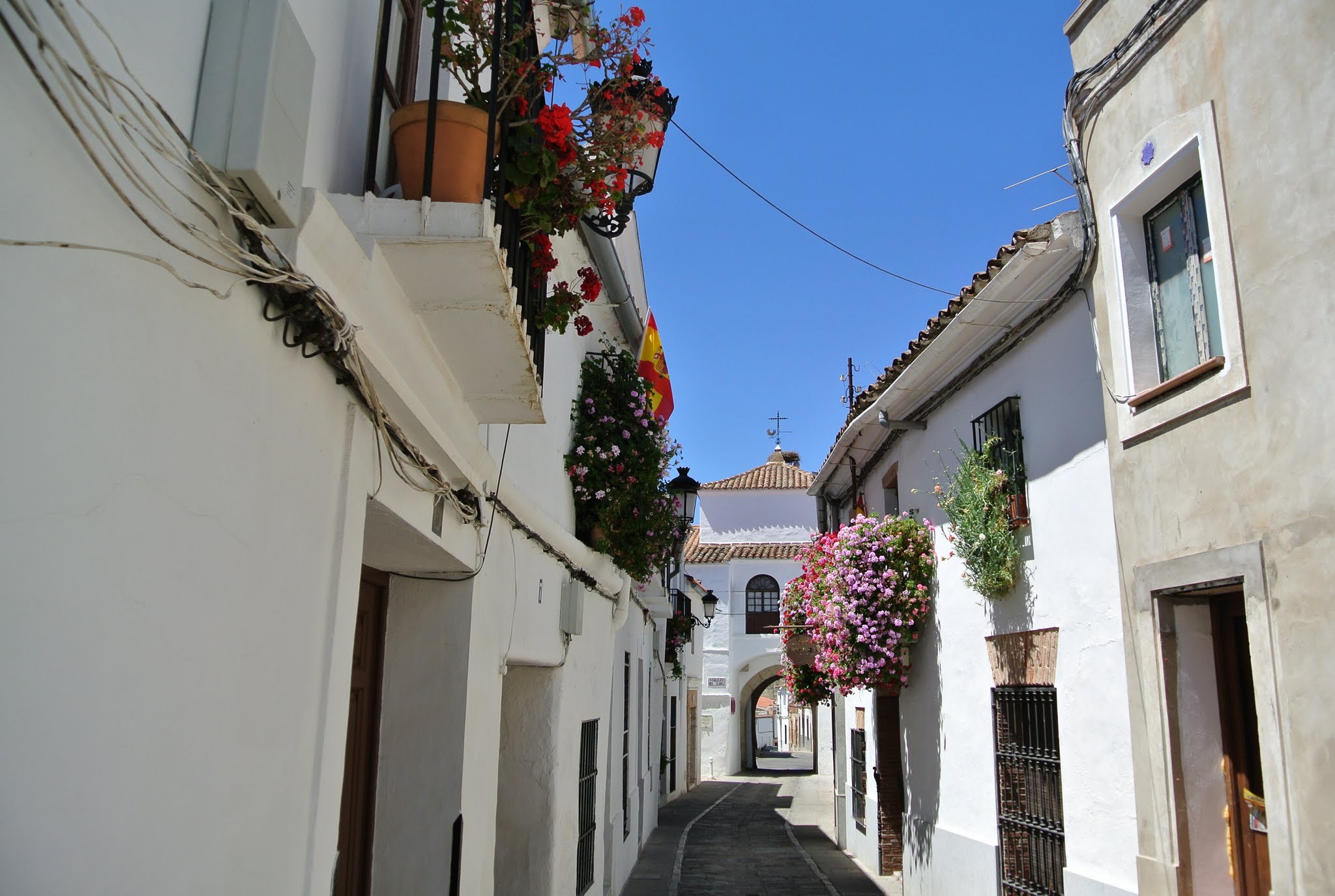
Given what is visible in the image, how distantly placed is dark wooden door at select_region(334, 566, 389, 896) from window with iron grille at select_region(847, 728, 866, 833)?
928cm

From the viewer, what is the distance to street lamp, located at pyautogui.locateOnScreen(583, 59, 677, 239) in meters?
4.09

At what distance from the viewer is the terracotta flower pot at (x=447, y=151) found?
3082 mm

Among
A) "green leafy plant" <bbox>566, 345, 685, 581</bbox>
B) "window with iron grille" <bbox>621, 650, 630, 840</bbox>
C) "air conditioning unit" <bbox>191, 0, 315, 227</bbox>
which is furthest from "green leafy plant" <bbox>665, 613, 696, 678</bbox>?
"air conditioning unit" <bbox>191, 0, 315, 227</bbox>

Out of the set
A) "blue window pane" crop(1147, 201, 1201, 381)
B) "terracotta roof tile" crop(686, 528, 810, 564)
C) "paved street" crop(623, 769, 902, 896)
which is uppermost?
"terracotta roof tile" crop(686, 528, 810, 564)

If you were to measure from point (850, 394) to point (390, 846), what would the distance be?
21961 mm

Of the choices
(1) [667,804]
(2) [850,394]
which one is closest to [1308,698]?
(1) [667,804]

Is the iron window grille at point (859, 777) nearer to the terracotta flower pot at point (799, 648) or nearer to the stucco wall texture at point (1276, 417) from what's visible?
the terracotta flower pot at point (799, 648)

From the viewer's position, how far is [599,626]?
8.88 metres

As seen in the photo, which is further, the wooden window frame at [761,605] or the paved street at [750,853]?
the wooden window frame at [761,605]

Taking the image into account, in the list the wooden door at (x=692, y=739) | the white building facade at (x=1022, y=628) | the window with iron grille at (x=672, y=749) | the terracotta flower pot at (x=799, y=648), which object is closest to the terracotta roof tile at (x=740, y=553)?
the wooden door at (x=692, y=739)

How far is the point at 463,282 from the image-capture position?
124 inches

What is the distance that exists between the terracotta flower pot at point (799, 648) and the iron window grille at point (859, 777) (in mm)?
1154

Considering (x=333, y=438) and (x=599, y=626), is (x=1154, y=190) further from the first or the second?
(x=599, y=626)

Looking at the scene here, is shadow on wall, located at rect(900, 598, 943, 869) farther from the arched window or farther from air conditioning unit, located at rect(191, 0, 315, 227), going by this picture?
the arched window
